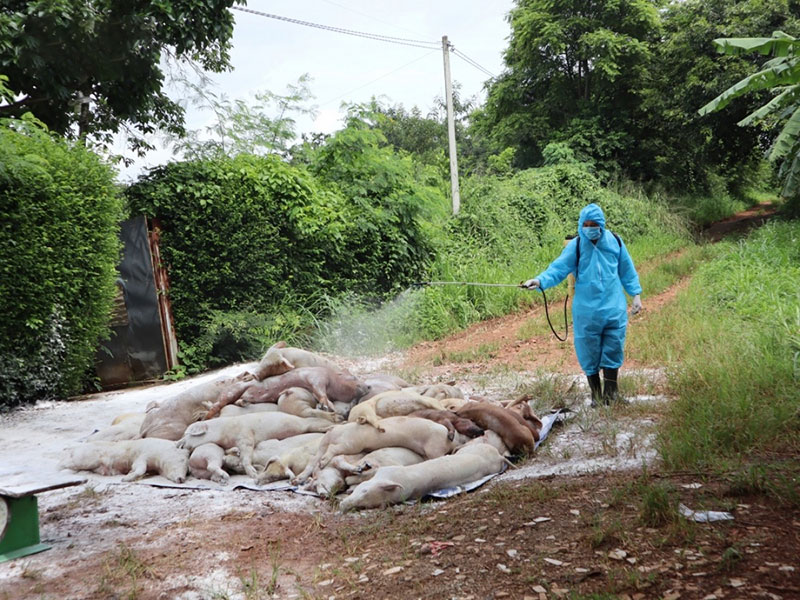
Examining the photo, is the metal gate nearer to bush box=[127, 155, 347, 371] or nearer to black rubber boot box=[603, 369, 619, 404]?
bush box=[127, 155, 347, 371]

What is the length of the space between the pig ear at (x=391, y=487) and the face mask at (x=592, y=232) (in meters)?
3.35

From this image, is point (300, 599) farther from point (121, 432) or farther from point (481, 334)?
point (481, 334)

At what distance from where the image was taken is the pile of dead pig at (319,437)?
4.54 metres

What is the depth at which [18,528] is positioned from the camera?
3688mm

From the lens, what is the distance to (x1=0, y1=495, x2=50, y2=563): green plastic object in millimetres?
3627

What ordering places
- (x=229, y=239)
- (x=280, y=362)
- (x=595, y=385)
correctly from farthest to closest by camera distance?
1. (x=229, y=239)
2. (x=595, y=385)
3. (x=280, y=362)

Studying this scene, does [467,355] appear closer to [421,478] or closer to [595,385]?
[595,385]

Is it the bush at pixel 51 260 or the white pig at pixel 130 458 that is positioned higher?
the bush at pixel 51 260

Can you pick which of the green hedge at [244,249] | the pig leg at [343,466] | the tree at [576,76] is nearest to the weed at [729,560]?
the pig leg at [343,466]

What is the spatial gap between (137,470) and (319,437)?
1.46m

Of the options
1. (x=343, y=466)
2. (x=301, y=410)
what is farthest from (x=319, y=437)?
(x=343, y=466)

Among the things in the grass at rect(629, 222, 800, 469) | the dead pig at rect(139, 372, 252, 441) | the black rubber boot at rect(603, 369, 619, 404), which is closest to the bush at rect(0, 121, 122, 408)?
the dead pig at rect(139, 372, 252, 441)

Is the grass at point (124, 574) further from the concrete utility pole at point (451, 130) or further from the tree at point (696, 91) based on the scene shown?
the tree at point (696, 91)

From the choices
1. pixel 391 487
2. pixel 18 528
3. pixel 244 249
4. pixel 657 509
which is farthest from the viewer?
pixel 244 249
